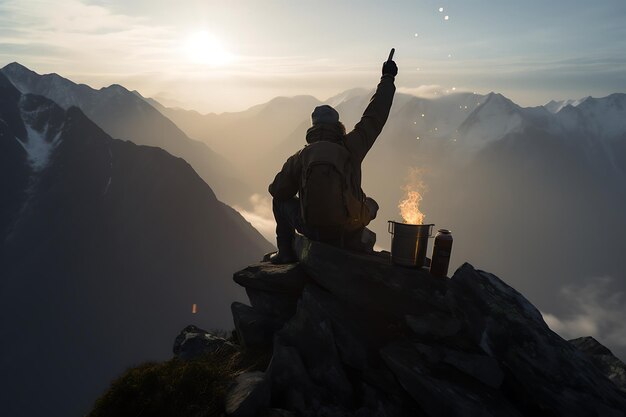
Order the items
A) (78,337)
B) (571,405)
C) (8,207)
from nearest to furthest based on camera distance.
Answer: (571,405) < (78,337) < (8,207)

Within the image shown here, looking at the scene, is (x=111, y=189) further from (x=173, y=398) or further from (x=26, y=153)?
(x=173, y=398)

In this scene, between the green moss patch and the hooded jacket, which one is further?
the hooded jacket

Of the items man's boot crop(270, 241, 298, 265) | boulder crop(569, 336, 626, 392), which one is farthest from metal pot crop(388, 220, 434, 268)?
Answer: boulder crop(569, 336, 626, 392)

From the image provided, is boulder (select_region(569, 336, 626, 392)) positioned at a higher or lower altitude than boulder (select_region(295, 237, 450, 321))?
lower

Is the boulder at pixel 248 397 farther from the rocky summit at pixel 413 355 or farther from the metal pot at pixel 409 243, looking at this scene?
the metal pot at pixel 409 243

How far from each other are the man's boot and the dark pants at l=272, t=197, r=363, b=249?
4 cm

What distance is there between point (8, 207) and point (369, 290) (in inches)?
9041

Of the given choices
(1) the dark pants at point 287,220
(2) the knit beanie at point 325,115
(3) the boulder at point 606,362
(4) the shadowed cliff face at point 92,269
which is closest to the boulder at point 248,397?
(1) the dark pants at point 287,220

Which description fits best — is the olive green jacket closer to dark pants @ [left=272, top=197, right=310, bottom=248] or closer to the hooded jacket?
the hooded jacket

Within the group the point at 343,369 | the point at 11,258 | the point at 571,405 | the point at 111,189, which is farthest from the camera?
the point at 111,189

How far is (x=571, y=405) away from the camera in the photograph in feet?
19.4

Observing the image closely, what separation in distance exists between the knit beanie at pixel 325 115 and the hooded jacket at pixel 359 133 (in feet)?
0.40

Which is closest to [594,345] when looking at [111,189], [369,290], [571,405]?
[571,405]

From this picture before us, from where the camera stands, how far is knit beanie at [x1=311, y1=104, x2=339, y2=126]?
816cm
